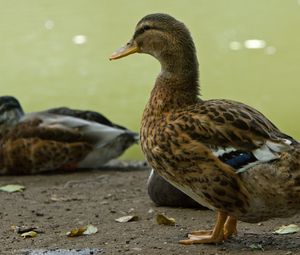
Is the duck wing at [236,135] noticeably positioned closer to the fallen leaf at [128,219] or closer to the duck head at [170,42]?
the duck head at [170,42]

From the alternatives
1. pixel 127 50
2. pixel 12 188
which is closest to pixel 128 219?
pixel 127 50

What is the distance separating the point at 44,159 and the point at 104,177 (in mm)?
674

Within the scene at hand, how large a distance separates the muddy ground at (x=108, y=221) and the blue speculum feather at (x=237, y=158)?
1.46ft

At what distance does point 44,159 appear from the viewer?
7.71 m

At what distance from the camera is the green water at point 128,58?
37.2ft

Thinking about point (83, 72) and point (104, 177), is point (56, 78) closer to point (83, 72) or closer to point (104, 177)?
point (83, 72)

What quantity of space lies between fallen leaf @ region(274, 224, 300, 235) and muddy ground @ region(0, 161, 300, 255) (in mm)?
59

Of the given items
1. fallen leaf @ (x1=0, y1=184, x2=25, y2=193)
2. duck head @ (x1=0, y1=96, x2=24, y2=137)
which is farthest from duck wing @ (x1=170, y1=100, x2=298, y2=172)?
duck head @ (x1=0, y1=96, x2=24, y2=137)

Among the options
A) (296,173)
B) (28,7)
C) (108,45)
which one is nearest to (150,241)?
(296,173)

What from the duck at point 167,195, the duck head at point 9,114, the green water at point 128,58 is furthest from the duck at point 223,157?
the green water at point 128,58

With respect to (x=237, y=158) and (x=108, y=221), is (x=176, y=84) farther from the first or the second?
(x=108, y=221)

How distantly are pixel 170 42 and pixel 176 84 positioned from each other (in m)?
0.23

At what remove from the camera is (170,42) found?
189 inches

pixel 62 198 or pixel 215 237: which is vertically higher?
pixel 215 237
